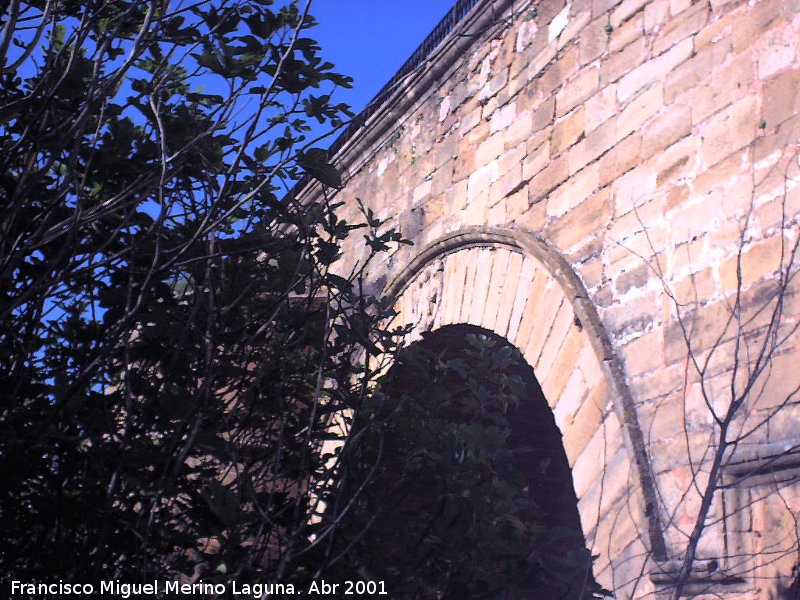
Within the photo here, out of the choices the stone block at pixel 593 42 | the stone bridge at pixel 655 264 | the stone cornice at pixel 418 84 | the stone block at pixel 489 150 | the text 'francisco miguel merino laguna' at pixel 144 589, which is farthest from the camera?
the stone cornice at pixel 418 84

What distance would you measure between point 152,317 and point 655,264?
5.08 feet

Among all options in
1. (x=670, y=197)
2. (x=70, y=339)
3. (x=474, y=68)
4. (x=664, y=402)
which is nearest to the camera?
(x=70, y=339)

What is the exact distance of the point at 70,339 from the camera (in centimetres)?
244

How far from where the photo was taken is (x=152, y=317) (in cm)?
231

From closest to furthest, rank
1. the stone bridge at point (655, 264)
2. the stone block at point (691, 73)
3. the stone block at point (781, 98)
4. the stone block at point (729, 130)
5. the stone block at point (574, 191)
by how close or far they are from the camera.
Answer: the stone bridge at point (655, 264) < the stone block at point (781, 98) < the stone block at point (729, 130) < the stone block at point (691, 73) < the stone block at point (574, 191)

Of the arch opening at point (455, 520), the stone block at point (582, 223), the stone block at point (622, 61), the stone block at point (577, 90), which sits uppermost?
the stone block at point (577, 90)

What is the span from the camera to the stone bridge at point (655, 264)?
2348mm

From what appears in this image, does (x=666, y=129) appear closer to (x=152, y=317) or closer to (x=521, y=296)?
(x=521, y=296)

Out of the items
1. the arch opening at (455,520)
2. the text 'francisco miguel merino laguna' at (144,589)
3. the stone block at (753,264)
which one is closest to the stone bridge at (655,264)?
the stone block at (753,264)

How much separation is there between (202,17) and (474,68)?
7.22ft

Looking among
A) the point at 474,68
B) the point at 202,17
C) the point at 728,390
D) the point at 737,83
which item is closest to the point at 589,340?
the point at 728,390

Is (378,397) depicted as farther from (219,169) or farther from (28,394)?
(28,394)

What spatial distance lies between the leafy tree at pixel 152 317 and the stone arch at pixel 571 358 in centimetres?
79

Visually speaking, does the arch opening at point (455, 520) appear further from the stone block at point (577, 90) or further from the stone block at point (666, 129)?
Result: the stone block at point (577, 90)
